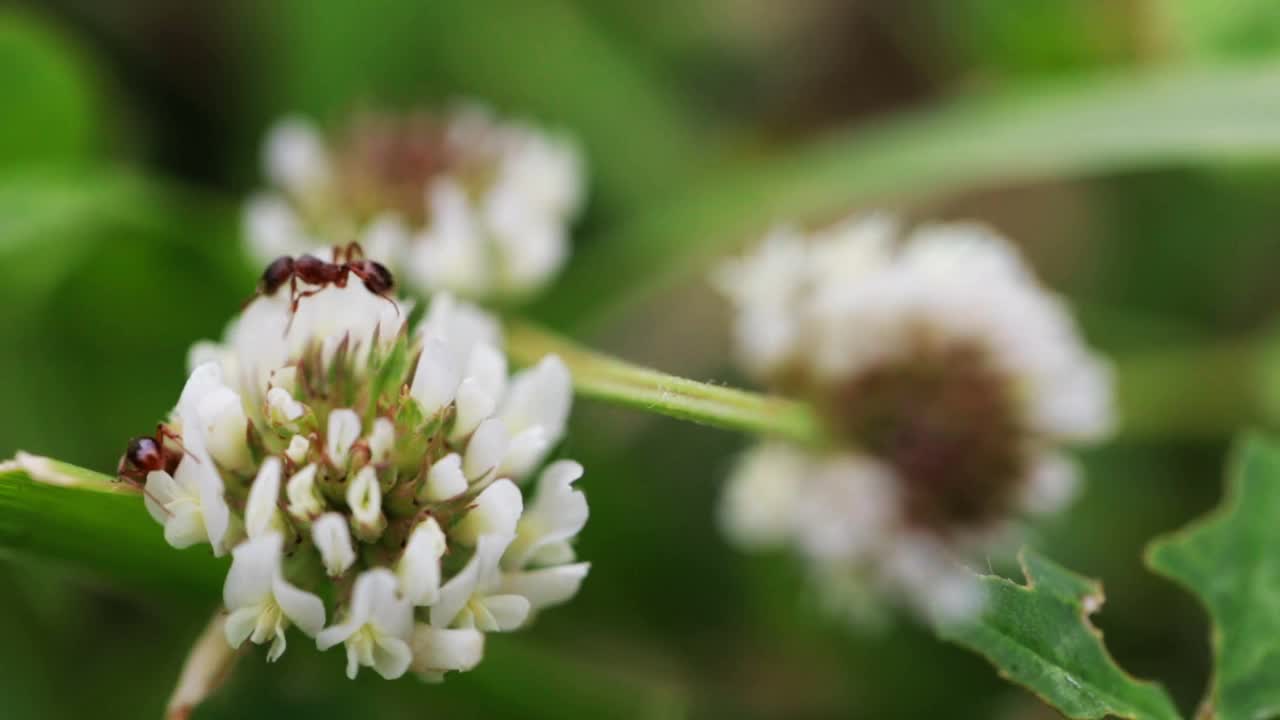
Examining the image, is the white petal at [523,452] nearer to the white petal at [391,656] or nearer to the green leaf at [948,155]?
the white petal at [391,656]

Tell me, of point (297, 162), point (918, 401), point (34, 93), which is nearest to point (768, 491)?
point (918, 401)

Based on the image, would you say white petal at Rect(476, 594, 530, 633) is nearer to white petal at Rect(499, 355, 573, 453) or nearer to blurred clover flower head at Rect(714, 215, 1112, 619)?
white petal at Rect(499, 355, 573, 453)

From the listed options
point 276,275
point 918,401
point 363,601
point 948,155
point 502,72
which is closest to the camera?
point 363,601

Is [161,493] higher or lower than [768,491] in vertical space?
lower

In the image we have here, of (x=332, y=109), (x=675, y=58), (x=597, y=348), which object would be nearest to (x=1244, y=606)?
(x=597, y=348)

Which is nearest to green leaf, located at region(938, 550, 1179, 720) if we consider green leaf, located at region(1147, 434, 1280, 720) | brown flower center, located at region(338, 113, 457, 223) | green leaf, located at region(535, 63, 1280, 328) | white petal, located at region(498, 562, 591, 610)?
green leaf, located at region(1147, 434, 1280, 720)

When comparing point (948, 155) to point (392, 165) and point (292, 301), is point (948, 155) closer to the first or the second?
point (392, 165)

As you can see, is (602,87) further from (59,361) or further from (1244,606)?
(1244,606)

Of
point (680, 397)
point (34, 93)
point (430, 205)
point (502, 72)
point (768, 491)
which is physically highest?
point (502, 72)
